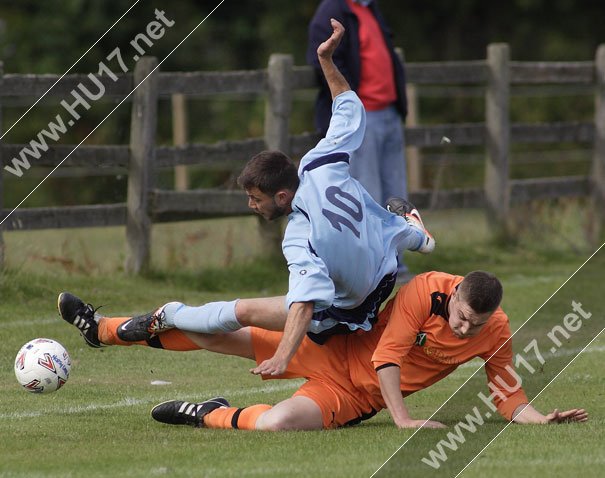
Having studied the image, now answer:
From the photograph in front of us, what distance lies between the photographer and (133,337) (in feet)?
22.9

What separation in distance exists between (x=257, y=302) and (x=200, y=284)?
5.00 metres

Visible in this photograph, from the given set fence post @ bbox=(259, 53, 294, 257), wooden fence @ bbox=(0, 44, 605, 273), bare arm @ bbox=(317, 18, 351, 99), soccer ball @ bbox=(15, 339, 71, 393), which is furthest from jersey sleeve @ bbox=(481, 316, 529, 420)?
fence post @ bbox=(259, 53, 294, 257)

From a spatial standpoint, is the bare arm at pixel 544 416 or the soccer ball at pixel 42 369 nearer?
the bare arm at pixel 544 416

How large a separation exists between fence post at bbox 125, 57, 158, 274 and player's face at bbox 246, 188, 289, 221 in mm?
4975

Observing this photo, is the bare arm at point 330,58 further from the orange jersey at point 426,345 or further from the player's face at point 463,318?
the player's face at point 463,318

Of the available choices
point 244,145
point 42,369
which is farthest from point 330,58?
point 244,145

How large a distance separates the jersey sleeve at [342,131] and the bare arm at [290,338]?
818 mm

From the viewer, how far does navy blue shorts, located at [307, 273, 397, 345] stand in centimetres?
668

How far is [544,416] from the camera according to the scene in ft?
21.7

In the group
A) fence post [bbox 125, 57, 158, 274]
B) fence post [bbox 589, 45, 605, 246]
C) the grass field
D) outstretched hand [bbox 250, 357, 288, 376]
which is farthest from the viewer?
fence post [bbox 589, 45, 605, 246]

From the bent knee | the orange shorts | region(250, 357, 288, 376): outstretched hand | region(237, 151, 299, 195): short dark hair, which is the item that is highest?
region(237, 151, 299, 195): short dark hair

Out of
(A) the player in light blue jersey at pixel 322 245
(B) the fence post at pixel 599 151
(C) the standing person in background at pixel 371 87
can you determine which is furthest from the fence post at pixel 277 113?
(A) the player in light blue jersey at pixel 322 245

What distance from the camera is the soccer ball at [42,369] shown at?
22.9 feet

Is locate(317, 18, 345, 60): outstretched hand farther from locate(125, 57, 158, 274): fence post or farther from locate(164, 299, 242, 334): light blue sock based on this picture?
locate(125, 57, 158, 274): fence post
